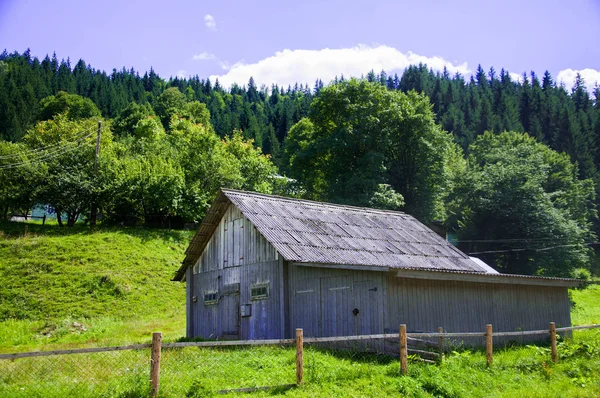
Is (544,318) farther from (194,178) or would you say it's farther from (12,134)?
(12,134)

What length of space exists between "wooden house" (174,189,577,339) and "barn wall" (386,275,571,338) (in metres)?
0.04

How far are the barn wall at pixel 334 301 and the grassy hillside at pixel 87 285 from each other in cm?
720

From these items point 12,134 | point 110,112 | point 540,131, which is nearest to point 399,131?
point 540,131

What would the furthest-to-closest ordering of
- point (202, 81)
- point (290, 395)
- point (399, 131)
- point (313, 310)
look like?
point (202, 81) → point (399, 131) → point (313, 310) → point (290, 395)

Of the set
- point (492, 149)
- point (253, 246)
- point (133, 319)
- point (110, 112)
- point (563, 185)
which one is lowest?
point (133, 319)

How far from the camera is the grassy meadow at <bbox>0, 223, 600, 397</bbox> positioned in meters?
11.0

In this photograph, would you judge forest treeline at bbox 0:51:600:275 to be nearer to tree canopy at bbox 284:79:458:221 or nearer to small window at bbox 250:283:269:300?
tree canopy at bbox 284:79:458:221

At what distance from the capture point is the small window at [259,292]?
19672 millimetres

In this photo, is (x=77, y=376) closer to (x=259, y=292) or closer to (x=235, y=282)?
(x=259, y=292)

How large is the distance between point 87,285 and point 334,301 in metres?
19.9

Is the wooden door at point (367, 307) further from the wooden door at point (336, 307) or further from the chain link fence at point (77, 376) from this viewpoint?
the chain link fence at point (77, 376)

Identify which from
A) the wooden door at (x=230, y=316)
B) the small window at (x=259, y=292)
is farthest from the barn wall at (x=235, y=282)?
the small window at (x=259, y=292)

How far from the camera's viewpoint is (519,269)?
48.1 m

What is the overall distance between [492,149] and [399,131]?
828 inches
